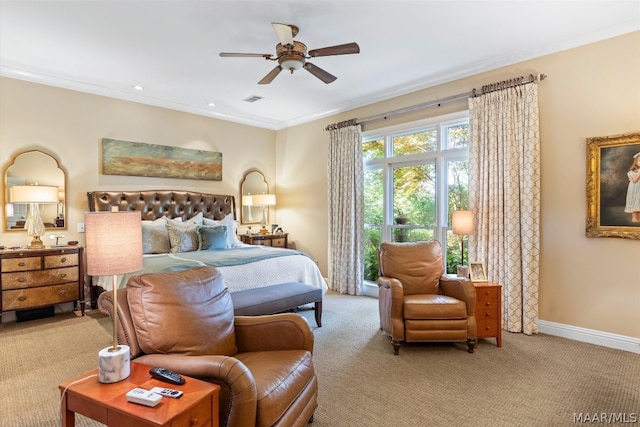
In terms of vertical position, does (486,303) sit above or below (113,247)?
below

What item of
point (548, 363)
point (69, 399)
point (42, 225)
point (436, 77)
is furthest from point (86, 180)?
point (548, 363)

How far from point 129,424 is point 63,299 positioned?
388cm

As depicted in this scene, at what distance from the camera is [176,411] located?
4.47 feet

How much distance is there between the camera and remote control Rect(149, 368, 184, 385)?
5.16ft

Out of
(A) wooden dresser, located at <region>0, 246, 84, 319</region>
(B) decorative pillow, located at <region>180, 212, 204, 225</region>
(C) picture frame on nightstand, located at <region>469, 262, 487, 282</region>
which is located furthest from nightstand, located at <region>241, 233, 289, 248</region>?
(C) picture frame on nightstand, located at <region>469, 262, 487, 282</region>

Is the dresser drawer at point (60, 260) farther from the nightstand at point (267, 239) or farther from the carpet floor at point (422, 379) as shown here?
the nightstand at point (267, 239)

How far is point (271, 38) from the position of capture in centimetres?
366

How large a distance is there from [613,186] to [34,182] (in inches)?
262

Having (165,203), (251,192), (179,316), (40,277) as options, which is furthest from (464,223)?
(40,277)

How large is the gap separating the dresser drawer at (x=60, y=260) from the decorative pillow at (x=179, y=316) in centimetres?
316

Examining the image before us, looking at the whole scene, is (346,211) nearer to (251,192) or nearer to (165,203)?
(251,192)

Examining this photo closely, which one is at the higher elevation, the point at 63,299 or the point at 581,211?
the point at 581,211

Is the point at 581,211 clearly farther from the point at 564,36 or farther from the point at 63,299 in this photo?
the point at 63,299

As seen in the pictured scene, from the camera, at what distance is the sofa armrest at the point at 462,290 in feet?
11.1
